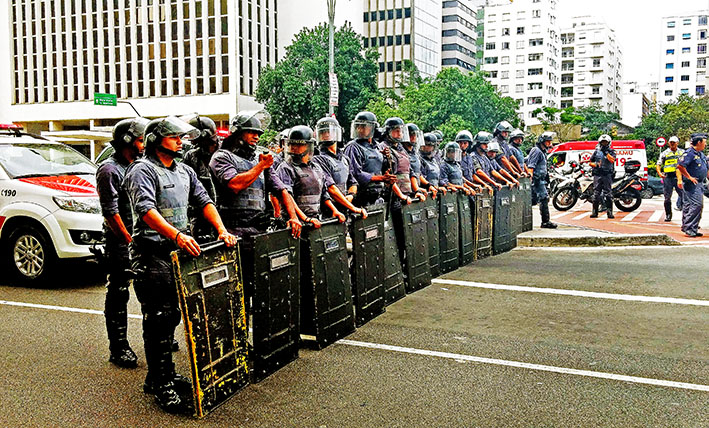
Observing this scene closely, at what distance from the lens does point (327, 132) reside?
25.0ft

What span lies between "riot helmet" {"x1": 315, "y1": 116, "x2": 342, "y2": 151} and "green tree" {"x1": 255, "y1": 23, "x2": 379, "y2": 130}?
41.8 meters

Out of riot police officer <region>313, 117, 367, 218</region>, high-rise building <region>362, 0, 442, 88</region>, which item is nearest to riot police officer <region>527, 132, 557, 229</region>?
riot police officer <region>313, 117, 367, 218</region>

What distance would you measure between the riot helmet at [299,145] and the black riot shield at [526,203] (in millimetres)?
7137

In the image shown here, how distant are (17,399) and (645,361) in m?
4.78

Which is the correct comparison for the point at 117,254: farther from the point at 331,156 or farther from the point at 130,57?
the point at 130,57

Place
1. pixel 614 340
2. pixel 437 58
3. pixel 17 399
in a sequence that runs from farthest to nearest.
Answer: pixel 437 58 < pixel 614 340 < pixel 17 399

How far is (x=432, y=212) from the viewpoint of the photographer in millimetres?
8969

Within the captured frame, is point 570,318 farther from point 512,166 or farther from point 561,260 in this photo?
point 512,166

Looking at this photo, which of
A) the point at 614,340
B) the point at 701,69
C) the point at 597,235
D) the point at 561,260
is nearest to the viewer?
the point at 614,340

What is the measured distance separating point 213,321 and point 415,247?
4.17 meters

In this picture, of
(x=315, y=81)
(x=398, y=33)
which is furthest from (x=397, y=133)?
(x=398, y=33)

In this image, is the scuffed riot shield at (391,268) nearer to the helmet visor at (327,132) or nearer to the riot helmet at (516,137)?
the helmet visor at (327,132)

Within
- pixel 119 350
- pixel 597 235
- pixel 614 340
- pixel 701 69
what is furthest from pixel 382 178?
pixel 701 69

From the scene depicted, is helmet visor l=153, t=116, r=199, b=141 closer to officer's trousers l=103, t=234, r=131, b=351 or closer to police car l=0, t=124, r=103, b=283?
officer's trousers l=103, t=234, r=131, b=351
